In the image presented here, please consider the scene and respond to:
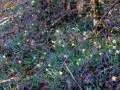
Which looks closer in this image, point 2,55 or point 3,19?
point 2,55

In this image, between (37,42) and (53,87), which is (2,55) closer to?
(37,42)

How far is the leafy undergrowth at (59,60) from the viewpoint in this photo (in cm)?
410

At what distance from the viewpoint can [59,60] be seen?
4.98 metres

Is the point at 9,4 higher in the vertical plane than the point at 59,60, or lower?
higher

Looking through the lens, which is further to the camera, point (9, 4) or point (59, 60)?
point (9, 4)

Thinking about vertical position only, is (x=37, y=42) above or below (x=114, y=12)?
below

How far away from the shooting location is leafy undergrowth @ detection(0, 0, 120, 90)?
13.4 feet

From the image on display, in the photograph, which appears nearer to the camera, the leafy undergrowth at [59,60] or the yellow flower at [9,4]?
the leafy undergrowth at [59,60]

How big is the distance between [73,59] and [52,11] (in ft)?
7.48

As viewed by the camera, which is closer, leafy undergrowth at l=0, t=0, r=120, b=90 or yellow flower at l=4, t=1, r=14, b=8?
leafy undergrowth at l=0, t=0, r=120, b=90

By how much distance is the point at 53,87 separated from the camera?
4266 mm

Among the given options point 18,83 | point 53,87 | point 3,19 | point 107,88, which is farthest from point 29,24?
point 107,88

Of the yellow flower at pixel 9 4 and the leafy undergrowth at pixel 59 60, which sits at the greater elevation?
the yellow flower at pixel 9 4

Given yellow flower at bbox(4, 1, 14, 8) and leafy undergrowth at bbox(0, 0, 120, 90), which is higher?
yellow flower at bbox(4, 1, 14, 8)
